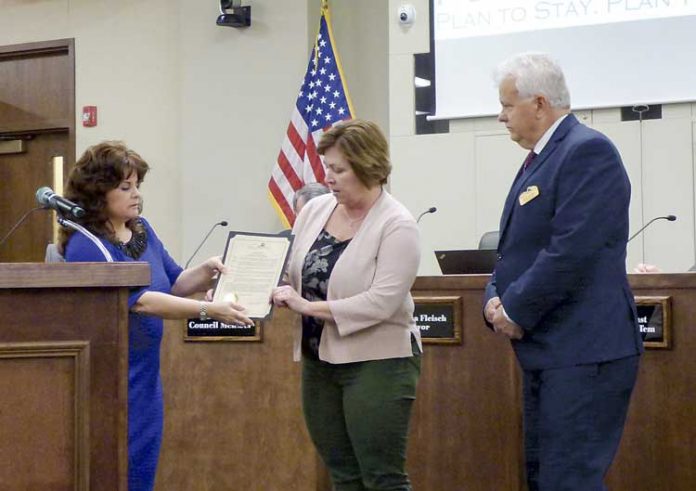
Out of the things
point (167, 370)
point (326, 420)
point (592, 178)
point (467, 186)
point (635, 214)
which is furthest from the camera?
point (467, 186)

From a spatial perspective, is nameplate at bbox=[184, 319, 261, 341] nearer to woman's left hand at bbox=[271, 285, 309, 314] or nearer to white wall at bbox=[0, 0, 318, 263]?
woman's left hand at bbox=[271, 285, 309, 314]

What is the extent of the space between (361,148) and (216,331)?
4.47 ft

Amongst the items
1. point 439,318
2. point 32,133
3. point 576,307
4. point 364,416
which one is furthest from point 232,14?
point 576,307

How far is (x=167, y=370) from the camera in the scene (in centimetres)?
399

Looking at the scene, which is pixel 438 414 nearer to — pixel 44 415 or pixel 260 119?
pixel 44 415

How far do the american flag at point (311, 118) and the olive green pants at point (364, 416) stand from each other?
3721 mm

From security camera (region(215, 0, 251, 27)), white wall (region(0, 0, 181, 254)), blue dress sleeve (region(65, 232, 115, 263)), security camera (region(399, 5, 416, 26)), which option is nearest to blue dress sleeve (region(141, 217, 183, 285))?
blue dress sleeve (region(65, 232, 115, 263))

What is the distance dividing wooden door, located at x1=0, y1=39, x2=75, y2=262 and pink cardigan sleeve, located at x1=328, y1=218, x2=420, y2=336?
5.48 metres

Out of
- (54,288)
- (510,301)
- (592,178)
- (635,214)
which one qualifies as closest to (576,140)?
(592,178)

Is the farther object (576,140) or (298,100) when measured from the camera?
(298,100)

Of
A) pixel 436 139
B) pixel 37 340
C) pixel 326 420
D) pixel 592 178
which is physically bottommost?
pixel 326 420

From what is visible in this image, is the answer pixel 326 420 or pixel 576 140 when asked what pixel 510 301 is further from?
pixel 326 420

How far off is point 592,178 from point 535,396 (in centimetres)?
62

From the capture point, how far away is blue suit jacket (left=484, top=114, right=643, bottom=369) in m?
2.58
